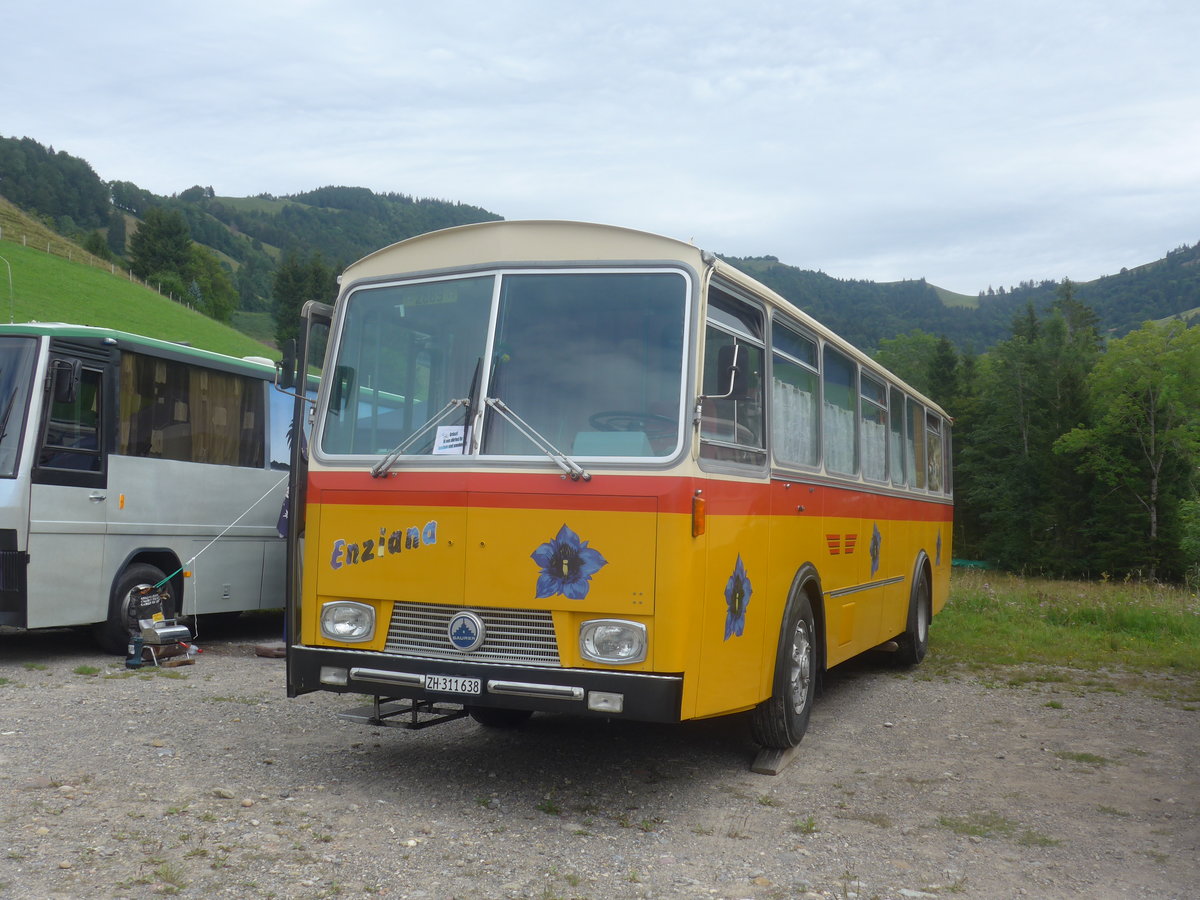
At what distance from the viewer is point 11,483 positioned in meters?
9.76

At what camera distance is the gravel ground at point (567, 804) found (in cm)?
480

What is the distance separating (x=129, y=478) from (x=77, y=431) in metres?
0.76

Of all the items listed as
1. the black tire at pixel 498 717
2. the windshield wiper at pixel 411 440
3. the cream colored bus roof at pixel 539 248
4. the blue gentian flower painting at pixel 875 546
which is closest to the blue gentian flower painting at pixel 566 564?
the windshield wiper at pixel 411 440

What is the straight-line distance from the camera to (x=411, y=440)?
615 centimetres

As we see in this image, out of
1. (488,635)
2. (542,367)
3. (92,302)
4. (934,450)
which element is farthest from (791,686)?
(92,302)

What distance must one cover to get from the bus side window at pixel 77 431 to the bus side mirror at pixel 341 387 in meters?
4.82

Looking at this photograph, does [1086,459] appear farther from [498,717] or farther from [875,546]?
[498,717]

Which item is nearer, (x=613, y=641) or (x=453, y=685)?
(x=613, y=641)

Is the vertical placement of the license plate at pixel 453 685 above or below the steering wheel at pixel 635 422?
below

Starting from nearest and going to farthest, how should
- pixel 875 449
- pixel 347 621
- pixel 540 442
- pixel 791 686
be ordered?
A: pixel 540 442, pixel 347 621, pixel 791 686, pixel 875 449

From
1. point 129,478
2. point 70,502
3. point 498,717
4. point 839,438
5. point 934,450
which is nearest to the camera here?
point 498,717

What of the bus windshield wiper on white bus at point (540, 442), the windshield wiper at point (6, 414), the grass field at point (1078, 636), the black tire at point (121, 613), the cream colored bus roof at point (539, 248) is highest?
the cream colored bus roof at point (539, 248)

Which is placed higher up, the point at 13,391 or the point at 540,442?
the point at 13,391

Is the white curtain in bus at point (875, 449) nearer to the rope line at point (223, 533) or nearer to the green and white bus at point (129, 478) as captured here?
the rope line at point (223, 533)
